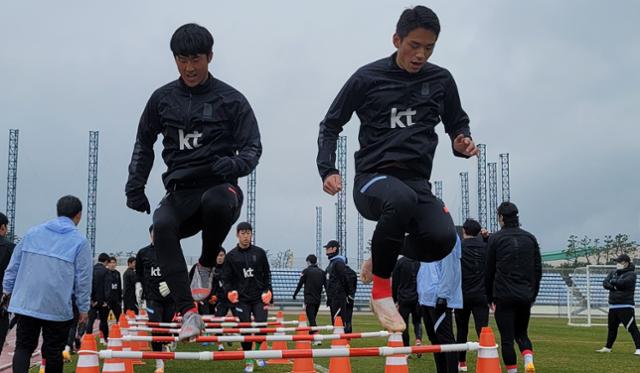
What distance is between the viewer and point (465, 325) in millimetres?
10227

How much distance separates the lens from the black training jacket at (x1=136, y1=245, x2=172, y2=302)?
39.2ft

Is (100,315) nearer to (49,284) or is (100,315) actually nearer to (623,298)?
(49,284)

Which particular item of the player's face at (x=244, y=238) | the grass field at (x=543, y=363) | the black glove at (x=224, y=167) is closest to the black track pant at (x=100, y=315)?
the grass field at (x=543, y=363)

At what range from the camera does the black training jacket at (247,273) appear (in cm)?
1238

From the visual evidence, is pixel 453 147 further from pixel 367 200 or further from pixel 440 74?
pixel 367 200

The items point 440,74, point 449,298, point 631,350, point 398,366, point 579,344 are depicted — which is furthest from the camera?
point 579,344

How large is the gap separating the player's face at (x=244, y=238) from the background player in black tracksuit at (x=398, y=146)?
22.8 feet

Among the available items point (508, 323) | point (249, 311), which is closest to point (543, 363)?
point (508, 323)

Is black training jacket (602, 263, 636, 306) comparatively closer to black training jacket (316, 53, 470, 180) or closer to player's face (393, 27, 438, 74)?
black training jacket (316, 53, 470, 180)

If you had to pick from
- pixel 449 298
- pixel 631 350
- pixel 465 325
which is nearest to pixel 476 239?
pixel 465 325

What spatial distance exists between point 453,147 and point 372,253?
1.15m

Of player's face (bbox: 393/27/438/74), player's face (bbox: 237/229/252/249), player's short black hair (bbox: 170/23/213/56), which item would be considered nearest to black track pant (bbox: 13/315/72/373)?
player's short black hair (bbox: 170/23/213/56)

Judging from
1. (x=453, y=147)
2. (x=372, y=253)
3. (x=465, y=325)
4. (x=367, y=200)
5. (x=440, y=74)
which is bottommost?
(x=465, y=325)

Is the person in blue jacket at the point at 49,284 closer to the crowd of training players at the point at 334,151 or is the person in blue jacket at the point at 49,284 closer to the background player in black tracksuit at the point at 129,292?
the crowd of training players at the point at 334,151
